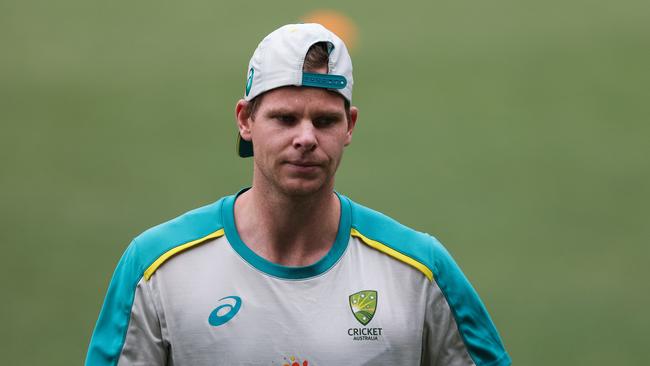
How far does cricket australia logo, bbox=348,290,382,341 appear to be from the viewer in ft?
11.6

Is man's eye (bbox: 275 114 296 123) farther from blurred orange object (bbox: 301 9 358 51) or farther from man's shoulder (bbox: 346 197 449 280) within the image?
blurred orange object (bbox: 301 9 358 51)

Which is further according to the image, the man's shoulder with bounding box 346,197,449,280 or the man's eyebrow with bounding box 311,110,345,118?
the man's shoulder with bounding box 346,197,449,280

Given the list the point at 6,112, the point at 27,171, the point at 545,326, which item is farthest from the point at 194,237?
the point at 6,112

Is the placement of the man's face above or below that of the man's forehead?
below

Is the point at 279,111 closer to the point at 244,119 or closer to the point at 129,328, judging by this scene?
the point at 244,119

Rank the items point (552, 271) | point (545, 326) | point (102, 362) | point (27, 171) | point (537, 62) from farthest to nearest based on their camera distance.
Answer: point (537, 62), point (27, 171), point (552, 271), point (545, 326), point (102, 362)

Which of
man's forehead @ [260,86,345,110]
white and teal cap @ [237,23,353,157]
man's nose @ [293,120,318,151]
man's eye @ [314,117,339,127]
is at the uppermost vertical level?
white and teal cap @ [237,23,353,157]

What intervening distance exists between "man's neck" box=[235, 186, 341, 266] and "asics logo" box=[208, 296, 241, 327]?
20cm

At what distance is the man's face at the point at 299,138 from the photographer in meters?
3.49

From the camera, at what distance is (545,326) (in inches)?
307

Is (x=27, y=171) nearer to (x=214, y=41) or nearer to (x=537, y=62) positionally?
(x=214, y=41)

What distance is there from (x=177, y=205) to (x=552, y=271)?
2.82 meters

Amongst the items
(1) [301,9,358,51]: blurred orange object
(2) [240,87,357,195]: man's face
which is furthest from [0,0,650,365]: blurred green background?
(2) [240,87,357,195]: man's face

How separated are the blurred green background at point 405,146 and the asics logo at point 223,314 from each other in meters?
4.18
